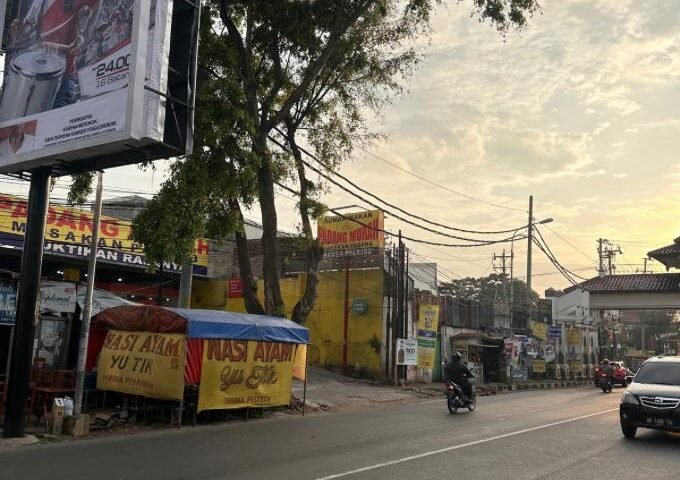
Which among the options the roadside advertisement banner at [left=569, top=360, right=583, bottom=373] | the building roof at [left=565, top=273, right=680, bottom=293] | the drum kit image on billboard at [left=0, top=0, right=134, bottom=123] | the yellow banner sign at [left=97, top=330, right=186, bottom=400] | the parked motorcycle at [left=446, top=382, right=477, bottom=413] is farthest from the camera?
the roadside advertisement banner at [left=569, top=360, right=583, bottom=373]

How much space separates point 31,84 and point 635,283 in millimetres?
37471

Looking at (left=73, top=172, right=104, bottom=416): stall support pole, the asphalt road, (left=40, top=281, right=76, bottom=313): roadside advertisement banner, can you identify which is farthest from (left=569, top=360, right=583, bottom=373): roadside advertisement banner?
(left=73, top=172, right=104, bottom=416): stall support pole

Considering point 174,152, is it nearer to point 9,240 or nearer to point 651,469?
point 651,469

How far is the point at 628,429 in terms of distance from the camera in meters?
11.5

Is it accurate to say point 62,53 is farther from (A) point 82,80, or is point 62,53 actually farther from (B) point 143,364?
(B) point 143,364

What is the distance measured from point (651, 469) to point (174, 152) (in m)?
9.36

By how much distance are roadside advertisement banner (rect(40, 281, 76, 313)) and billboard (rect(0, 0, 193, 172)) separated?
6441 mm

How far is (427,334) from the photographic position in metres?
28.2

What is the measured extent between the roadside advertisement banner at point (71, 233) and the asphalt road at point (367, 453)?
32.0 ft

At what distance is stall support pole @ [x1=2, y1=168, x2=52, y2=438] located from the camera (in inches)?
431

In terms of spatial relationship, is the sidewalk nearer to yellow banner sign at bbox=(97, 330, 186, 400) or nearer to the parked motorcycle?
the parked motorcycle

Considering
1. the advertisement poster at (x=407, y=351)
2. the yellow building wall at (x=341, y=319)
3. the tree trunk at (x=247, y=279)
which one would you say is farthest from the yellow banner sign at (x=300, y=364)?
the yellow building wall at (x=341, y=319)

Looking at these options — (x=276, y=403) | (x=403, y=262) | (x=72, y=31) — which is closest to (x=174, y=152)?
(x=72, y=31)

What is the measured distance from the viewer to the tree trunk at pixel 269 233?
17.1m
